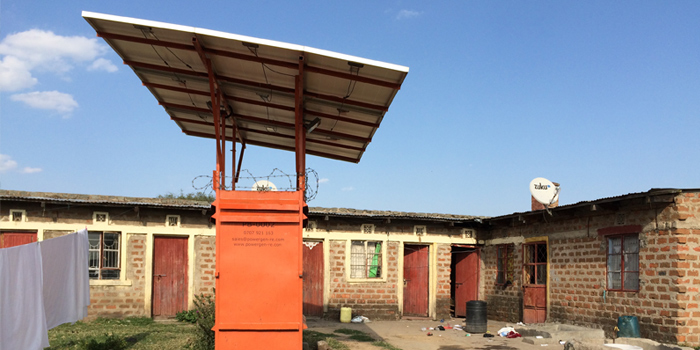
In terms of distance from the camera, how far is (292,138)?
492 inches

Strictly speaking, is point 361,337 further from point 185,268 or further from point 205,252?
point 185,268

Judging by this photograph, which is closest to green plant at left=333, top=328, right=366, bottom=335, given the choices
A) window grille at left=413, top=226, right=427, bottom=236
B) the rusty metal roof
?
window grille at left=413, top=226, right=427, bottom=236

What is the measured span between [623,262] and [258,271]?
843cm

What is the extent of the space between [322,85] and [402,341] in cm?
668

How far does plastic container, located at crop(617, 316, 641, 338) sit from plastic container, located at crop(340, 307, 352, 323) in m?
7.51

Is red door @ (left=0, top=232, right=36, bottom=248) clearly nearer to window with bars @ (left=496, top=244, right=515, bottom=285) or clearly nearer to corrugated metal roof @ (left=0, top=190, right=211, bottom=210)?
corrugated metal roof @ (left=0, top=190, right=211, bottom=210)

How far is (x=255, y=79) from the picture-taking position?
9406 millimetres

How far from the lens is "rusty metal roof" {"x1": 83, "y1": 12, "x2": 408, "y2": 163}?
8188mm

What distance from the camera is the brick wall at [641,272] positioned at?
11023 millimetres

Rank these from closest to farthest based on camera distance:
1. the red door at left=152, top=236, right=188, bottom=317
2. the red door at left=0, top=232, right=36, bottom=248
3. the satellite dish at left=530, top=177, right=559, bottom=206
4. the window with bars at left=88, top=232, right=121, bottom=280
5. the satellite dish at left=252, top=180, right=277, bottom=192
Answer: the satellite dish at left=252, top=180, right=277, bottom=192, the red door at left=0, top=232, right=36, bottom=248, the satellite dish at left=530, top=177, right=559, bottom=206, the window with bars at left=88, top=232, right=121, bottom=280, the red door at left=152, top=236, right=188, bottom=317

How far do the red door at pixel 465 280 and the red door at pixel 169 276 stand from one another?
885 centimetres

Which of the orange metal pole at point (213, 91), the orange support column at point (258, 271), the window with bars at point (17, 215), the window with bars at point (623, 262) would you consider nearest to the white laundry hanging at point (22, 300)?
the orange support column at point (258, 271)

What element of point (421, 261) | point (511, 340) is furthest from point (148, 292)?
point (511, 340)

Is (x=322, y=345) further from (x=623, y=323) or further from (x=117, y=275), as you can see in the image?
(x=117, y=275)
